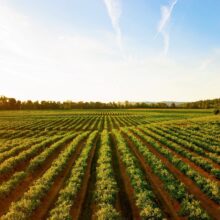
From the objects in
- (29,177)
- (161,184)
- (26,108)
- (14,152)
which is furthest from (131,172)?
(26,108)

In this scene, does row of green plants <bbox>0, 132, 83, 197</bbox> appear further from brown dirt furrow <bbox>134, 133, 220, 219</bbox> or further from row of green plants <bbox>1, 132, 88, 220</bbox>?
brown dirt furrow <bbox>134, 133, 220, 219</bbox>

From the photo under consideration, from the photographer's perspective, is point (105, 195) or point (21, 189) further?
point (21, 189)

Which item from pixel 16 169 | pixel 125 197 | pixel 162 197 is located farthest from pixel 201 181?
pixel 16 169

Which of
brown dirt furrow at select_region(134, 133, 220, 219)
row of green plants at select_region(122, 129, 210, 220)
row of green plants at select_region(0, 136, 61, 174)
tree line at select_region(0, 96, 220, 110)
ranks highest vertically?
tree line at select_region(0, 96, 220, 110)

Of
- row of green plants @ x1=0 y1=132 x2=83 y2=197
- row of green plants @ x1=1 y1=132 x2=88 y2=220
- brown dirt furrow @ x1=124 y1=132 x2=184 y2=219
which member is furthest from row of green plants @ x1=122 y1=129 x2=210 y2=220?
row of green plants @ x1=0 y1=132 x2=83 y2=197

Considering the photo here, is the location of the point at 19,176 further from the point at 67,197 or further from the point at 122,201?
the point at 122,201

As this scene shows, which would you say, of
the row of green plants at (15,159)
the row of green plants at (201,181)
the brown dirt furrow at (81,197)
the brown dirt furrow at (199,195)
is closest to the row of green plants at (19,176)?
the row of green plants at (15,159)

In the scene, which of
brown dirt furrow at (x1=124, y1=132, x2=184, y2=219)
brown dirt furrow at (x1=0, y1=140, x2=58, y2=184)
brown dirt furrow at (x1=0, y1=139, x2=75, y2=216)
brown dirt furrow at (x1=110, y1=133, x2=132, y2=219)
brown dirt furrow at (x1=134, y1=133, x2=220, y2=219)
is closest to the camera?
brown dirt furrow at (x1=110, y1=133, x2=132, y2=219)

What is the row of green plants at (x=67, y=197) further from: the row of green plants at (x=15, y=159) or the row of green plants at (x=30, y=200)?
the row of green plants at (x=15, y=159)

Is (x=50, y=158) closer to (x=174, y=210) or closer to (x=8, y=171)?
(x=8, y=171)

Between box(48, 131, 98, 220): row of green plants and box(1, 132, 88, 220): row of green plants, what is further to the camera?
box(1, 132, 88, 220): row of green plants

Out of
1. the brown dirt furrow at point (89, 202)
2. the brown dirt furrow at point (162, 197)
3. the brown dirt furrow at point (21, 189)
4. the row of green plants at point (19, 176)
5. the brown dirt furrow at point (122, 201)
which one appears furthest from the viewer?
the row of green plants at point (19, 176)

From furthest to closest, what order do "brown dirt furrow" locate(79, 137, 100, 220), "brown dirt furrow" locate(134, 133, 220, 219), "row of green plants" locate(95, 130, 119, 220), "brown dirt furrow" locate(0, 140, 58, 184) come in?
"brown dirt furrow" locate(0, 140, 58, 184), "brown dirt furrow" locate(134, 133, 220, 219), "brown dirt furrow" locate(79, 137, 100, 220), "row of green plants" locate(95, 130, 119, 220)

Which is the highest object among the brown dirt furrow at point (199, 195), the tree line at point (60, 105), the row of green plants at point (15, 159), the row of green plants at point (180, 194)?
the tree line at point (60, 105)
